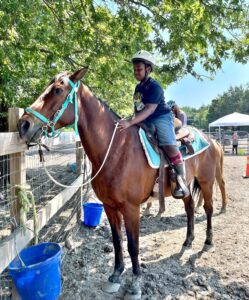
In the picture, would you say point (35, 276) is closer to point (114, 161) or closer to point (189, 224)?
point (114, 161)

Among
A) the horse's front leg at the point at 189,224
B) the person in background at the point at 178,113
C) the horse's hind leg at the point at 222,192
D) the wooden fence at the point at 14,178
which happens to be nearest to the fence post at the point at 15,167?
the wooden fence at the point at 14,178

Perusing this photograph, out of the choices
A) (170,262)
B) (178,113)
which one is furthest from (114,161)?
(178,113)

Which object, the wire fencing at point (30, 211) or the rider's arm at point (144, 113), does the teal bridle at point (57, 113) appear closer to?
the wire fencing at point (30, 211)

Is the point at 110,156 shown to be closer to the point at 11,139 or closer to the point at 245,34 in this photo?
the point at 11,139

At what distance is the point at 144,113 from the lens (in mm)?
3436

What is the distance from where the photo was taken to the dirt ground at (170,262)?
345 centimetres

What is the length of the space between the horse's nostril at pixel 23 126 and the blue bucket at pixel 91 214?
10.3 ft

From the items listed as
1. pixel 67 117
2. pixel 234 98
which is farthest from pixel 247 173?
pixel 234 98

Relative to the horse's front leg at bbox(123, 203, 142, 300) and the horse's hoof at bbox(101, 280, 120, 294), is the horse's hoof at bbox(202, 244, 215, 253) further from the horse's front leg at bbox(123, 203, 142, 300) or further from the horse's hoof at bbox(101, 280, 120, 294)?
the horse's hoof at bbox(101, 280, 120, 294)

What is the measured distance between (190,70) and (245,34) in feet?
4.52

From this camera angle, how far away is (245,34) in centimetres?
621

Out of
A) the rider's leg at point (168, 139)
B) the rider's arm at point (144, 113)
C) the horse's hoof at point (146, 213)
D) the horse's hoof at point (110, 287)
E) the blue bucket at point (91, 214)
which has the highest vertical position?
Answer: the rider's arm at point (144, 113)

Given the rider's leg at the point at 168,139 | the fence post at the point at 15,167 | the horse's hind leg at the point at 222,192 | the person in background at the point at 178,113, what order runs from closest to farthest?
the fence post at the point at 15,167 < the rider's leg at the point at 168,139 < the person in background at the point at 178,113 < the horse's hind leg at the point at 222,192

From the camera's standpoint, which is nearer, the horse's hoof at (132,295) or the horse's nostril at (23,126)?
the horse's nostril at (23,126)
